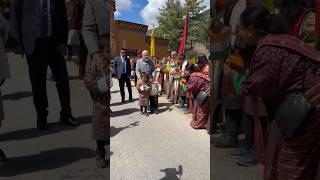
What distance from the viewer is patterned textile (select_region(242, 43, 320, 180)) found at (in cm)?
123

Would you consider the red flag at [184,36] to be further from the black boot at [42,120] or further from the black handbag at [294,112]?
the black boot at [42,120]

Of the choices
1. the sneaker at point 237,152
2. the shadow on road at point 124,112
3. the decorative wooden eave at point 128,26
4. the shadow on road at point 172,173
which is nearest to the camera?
the decorative wooden eave at point 128,26

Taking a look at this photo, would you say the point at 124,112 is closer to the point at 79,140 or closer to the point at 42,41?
the point at 79,140

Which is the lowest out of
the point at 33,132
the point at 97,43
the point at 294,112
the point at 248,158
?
the point at 248,158

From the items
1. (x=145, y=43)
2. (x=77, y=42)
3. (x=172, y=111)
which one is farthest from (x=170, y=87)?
(x=77, y=42)

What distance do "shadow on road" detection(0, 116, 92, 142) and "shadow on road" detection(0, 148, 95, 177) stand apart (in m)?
0.07

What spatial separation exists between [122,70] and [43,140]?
0.40 meters

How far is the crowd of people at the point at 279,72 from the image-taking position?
1.22 metres

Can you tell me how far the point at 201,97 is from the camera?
1674 mm

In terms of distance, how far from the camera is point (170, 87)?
1.80 meters

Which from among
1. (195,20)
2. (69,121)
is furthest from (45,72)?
(195,20)

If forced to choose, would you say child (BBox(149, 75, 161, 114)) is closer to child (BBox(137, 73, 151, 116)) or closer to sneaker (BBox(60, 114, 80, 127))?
child (BBox(137, 73, 151, 116))

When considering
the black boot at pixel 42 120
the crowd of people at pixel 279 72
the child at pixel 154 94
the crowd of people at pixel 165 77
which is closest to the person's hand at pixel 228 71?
the crowd of people at pixel 279 72

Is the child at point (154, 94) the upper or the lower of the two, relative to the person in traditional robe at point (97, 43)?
lower
